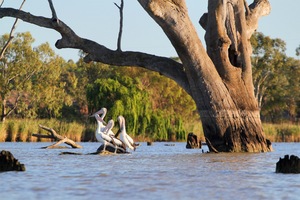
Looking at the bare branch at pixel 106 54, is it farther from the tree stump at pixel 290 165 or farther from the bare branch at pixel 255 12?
the tree stump at pixel 290 165

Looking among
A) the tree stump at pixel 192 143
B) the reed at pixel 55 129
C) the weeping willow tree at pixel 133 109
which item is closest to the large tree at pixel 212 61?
the tree stump at pixel 192 143

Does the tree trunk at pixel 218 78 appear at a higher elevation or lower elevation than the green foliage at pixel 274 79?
lower

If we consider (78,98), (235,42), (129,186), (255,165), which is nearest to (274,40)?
(78,98)

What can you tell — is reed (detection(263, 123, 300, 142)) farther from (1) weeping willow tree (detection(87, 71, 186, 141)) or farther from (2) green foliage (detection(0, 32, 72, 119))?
(2) green foliage (detection(0, 32, 72, 119))

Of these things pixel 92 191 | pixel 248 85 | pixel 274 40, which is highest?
pixel 274 40

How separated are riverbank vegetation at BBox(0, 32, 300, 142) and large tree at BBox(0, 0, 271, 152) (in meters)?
20.5

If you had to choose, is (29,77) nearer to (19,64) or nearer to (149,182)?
(19,64)

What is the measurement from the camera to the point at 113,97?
51.8 m

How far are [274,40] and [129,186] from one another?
67.6m

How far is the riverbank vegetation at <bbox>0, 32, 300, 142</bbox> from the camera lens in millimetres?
50219

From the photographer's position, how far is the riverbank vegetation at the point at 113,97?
5022 centimetres

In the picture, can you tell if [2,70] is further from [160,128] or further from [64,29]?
[64,29]

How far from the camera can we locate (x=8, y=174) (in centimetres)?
1234

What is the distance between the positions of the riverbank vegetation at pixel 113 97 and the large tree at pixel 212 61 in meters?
20.5
